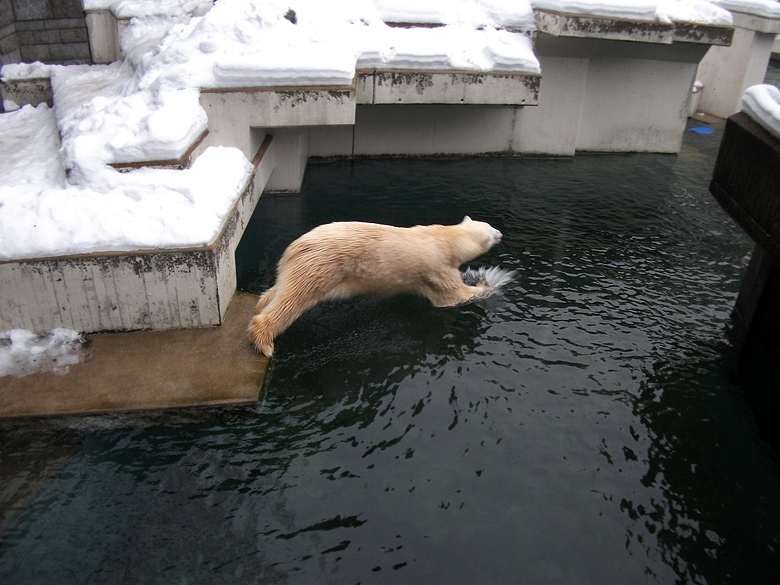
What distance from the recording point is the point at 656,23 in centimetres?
1069

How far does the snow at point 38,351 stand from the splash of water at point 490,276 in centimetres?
416

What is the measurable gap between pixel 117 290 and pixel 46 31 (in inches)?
354

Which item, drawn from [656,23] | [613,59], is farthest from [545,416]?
[613,59]

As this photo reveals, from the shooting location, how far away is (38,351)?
5504mm

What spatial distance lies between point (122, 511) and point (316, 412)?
1.62 metres

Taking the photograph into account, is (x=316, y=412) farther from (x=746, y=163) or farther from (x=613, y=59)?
(x=613, y=59)

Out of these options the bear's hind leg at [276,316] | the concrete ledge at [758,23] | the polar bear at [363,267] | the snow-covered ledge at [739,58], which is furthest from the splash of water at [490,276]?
the concrete ledge at [758,23]

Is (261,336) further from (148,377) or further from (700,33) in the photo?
(700,33)

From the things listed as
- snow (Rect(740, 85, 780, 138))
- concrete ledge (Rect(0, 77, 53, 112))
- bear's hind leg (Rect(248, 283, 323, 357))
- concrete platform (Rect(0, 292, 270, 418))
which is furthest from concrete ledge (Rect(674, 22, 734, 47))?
concrete ledge (Rect(0, 77, 53, 112))

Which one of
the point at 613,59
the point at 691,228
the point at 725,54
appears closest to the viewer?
the point at 691,228

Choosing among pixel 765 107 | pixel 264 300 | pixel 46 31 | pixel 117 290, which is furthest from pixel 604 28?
pixel 46 31

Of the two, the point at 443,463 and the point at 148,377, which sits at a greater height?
the point at 148,377

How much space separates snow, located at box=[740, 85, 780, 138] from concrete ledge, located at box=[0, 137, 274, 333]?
15.8 ft

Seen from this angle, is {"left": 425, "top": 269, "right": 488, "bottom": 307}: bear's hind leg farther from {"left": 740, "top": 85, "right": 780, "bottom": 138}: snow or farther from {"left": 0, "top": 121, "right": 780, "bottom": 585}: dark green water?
{"left": 740, "top": 85, "right": 780, "bottom": 138}: snow
